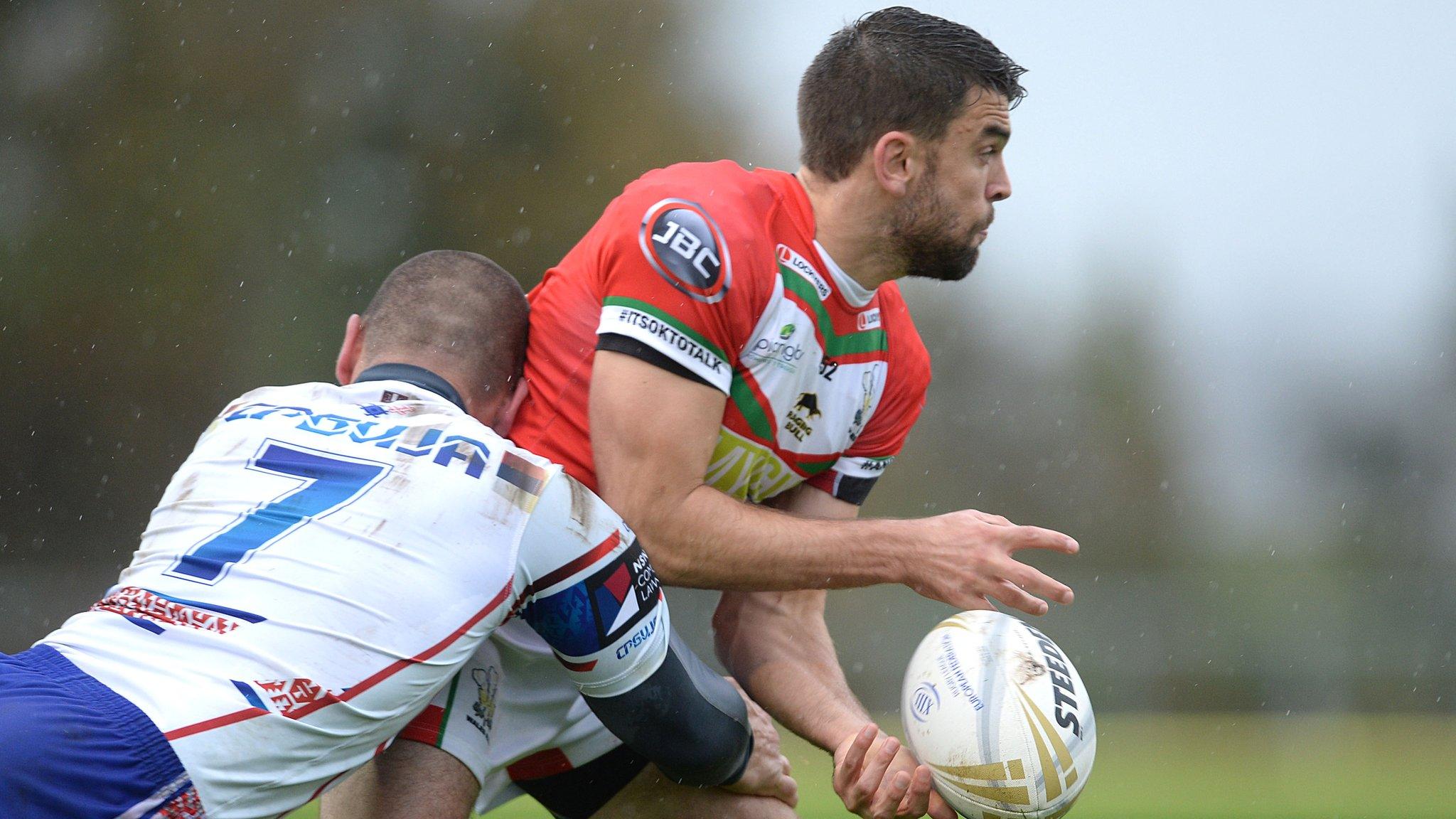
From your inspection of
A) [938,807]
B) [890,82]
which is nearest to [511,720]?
[938,807]

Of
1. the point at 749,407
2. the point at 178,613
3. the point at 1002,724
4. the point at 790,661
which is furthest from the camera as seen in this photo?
the point at 790,661

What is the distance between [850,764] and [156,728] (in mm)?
1746

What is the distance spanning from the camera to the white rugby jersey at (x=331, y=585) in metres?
2.69

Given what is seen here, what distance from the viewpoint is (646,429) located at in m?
3.57

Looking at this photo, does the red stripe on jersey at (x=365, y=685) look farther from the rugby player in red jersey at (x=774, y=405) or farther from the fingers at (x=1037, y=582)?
the fingers at (x=1037, y=582)

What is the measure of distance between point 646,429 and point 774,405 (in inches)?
20.4

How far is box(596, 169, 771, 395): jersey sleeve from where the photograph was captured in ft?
11.8

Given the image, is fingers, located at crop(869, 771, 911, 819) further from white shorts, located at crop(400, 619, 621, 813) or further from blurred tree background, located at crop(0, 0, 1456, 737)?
blurred tree background, located at crop(0, 0, 1456, 737)

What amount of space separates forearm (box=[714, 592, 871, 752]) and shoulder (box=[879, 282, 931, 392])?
30.0 inches

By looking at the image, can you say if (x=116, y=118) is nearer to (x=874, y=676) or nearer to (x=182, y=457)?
(x=182, y=457)

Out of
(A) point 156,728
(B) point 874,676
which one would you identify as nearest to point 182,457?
(B) point 874,676

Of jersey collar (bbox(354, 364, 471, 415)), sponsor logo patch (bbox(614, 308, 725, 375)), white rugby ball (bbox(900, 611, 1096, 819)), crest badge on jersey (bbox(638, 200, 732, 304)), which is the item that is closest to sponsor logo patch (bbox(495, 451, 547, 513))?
jersey collar (bbox(354, 364, 471, 415))

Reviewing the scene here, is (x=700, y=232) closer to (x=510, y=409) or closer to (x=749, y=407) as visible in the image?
(x=749, y=407)

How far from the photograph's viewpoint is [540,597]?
311 cm
